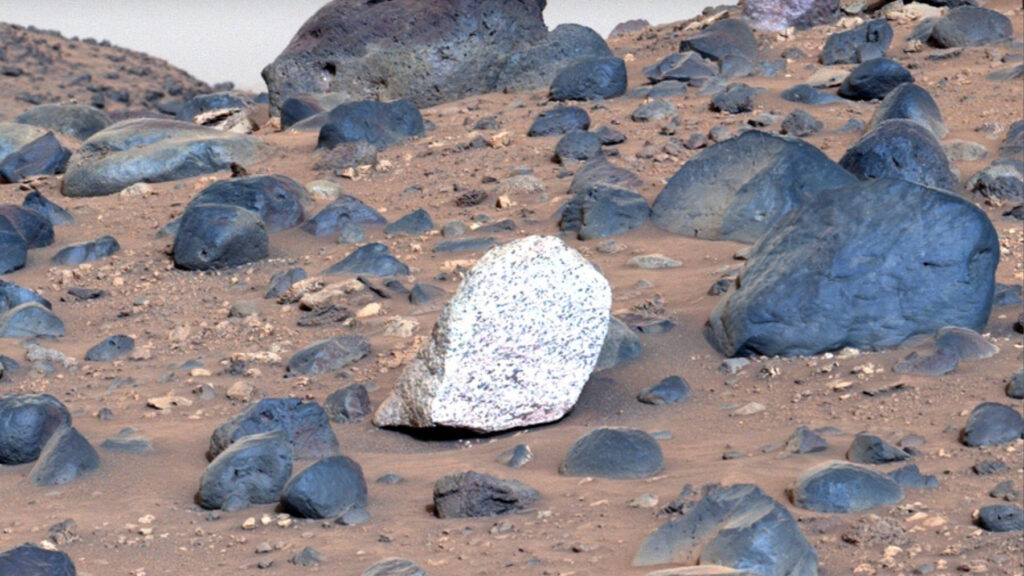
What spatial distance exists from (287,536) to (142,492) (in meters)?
0.62

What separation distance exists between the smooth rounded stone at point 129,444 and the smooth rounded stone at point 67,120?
21.2ft

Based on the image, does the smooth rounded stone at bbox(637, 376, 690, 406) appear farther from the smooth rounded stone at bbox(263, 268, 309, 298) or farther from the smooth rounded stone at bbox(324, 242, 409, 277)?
the smooth rounded stone at bbox(263, 268, 309, 298)

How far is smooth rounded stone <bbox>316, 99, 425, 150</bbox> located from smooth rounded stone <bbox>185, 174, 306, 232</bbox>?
1.21 metres

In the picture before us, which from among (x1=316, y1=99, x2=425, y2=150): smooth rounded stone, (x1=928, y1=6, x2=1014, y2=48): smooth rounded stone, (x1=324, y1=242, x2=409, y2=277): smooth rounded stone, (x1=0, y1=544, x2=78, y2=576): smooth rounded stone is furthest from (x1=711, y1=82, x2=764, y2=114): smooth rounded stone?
(x1=0, y1=544, x2=78, y2=576): smooth rounded stone

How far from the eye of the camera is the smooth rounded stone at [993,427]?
3.41 metres

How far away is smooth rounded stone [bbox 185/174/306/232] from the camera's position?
6773mm

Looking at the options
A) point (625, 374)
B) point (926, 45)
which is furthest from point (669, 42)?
point (625, 374)

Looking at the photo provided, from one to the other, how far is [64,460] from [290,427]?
643 mm

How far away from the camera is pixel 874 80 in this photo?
311 inches

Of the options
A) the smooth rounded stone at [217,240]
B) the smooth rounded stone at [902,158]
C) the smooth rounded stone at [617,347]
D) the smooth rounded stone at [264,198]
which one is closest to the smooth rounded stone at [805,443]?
the smooth rounded stone at [617,347]

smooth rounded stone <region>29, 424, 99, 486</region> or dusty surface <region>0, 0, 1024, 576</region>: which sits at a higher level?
smooth rounded stone <region>29, 424, 99, 486</region>

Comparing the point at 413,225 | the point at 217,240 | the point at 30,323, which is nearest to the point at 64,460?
the point at 30,323

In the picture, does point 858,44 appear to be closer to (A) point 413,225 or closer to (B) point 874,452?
(A) point 413,225

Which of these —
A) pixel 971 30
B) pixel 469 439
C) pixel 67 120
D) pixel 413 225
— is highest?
pixel 971 30
